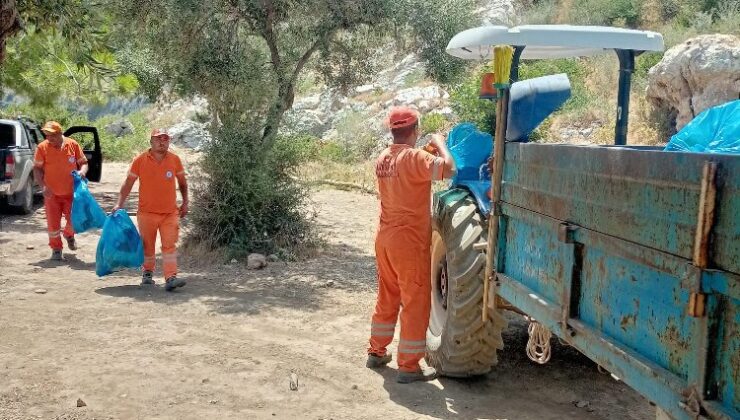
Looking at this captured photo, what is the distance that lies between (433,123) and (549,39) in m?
15.7

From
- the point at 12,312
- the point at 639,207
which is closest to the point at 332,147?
the point at 12,312

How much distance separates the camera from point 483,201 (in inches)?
192

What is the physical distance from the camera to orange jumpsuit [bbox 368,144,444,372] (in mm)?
5004

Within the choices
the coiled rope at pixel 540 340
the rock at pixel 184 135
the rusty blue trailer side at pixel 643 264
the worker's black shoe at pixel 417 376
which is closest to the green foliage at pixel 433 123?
the rock at pixel 184 135

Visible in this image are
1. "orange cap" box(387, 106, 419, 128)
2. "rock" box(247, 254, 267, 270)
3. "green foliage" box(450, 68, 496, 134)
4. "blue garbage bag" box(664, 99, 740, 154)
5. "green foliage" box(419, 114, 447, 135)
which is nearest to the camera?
"blue garbage bag" box(664, 99, 740, 154)

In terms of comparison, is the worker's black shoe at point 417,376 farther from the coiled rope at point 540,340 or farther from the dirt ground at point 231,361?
the coiled rope at point 540,340

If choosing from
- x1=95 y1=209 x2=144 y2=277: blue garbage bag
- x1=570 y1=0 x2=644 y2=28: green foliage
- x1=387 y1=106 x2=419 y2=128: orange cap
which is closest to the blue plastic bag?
x1=95 y1=209 x2=144 y2=277: blue garbage bag

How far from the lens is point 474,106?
601 inches

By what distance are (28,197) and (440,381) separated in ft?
31.5

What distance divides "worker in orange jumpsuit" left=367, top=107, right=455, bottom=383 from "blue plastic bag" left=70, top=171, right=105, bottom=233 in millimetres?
4897

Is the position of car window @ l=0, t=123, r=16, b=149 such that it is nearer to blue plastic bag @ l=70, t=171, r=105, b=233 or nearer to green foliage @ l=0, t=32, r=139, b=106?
green foliage @ l=0, t=32, r=139, b=106

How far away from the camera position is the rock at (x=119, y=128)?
31970mm

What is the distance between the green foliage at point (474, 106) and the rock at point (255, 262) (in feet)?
17.8

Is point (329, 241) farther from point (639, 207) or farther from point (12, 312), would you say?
point (639, 207)
